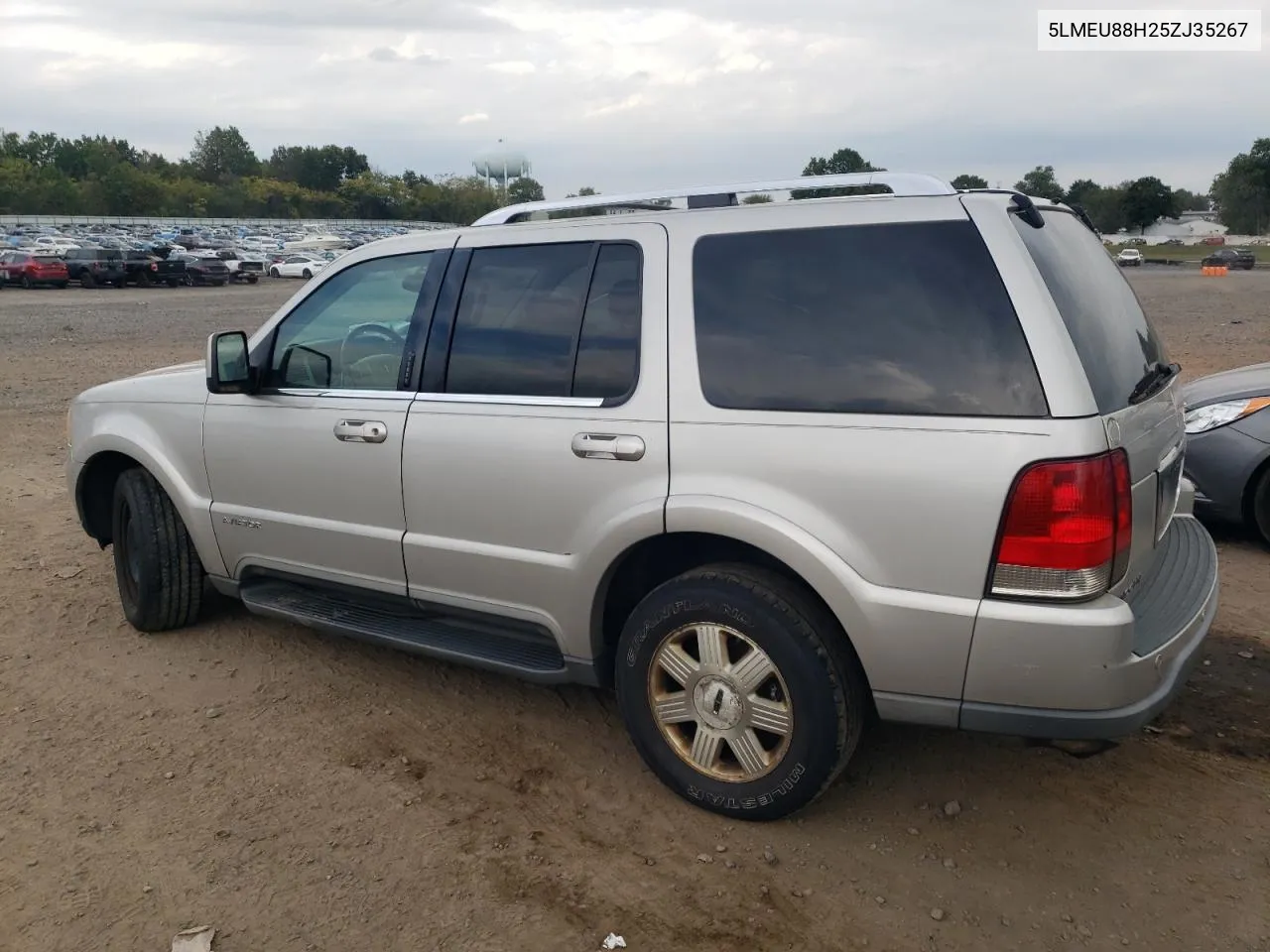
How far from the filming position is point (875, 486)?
2.86 metres

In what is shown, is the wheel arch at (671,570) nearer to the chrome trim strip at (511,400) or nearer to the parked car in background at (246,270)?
the chrome trim strip at (511,400)

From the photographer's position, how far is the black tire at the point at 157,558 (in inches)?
189

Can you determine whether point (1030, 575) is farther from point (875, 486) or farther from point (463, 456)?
point (463, 456)

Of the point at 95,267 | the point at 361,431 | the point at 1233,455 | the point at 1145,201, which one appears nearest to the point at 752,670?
the point at 361,431

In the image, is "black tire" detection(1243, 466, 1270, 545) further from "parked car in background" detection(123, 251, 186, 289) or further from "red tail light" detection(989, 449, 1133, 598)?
"parked car in background" detection(123, 251, 186, 289)

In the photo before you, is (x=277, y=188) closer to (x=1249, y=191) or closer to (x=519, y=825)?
(x=1249, y=191)

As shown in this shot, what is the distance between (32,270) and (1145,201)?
106327 millimetres

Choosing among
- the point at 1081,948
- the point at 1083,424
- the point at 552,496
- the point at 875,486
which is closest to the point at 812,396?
the point at 875,486

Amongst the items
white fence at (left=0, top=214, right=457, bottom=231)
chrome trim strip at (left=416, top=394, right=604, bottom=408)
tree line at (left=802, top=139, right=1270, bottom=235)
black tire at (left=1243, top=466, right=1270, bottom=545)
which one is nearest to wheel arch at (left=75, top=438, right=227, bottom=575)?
chrome trim strip at (left=416, top=394, right=604, bottom=408)

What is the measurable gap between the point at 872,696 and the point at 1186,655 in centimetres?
93

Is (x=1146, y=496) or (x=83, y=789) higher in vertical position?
(x=1146, y=496)

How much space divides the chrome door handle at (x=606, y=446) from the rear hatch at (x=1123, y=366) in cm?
127

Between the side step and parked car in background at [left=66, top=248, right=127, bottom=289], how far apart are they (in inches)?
1554

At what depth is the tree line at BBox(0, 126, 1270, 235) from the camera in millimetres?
107188
